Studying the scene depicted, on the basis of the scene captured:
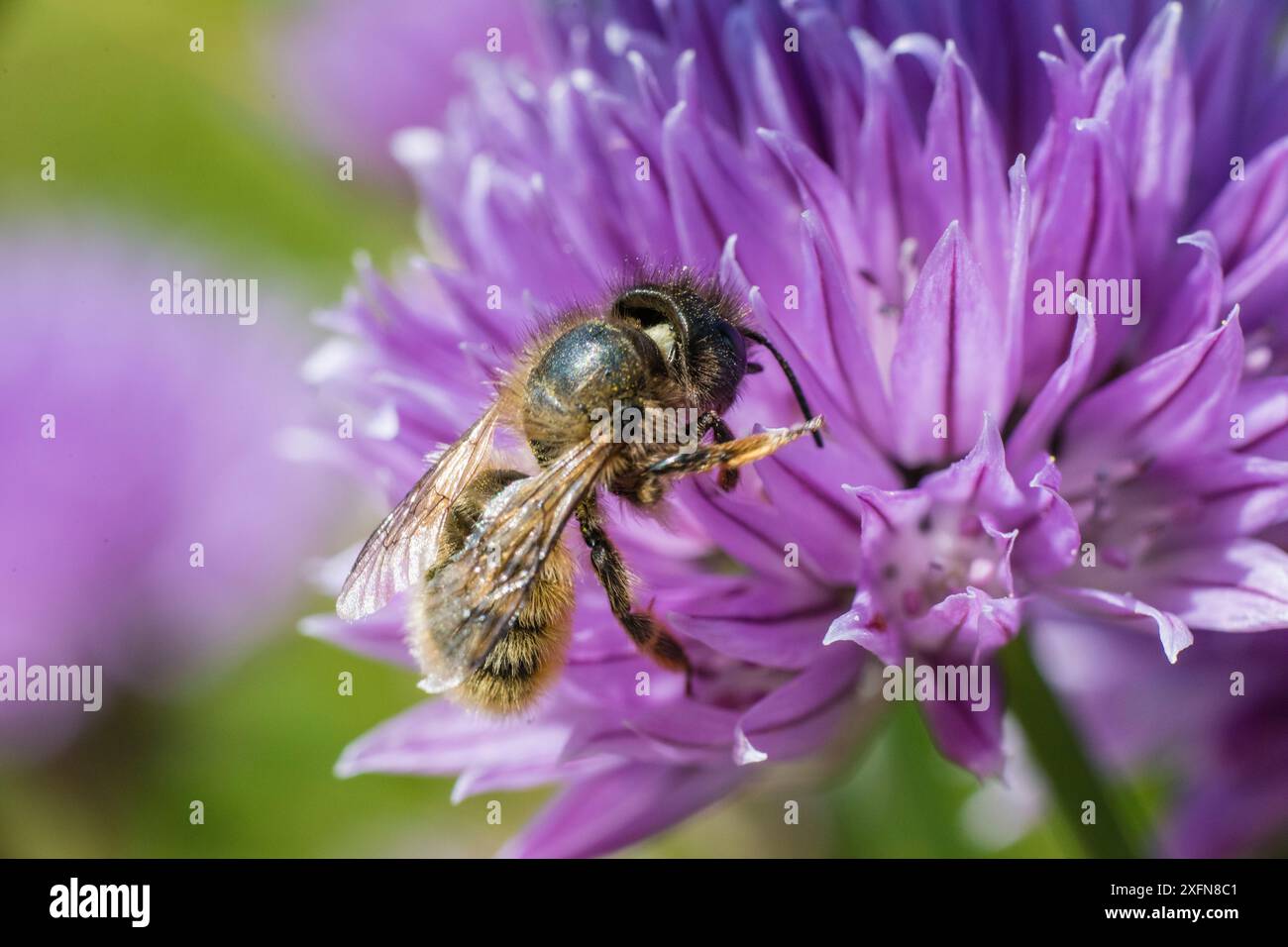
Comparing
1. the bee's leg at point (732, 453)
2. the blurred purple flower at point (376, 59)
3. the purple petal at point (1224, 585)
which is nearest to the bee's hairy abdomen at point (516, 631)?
the bee's leg at point (732, 453)

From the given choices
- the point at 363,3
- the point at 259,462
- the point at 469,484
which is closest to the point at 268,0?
the point at 363,3

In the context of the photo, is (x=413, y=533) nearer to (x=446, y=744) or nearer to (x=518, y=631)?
(x=518, y=631)

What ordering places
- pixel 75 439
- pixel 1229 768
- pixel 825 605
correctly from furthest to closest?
pixel 75 439
pixel 1229 768
pixel 825 605

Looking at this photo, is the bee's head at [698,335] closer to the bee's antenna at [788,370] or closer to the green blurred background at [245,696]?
the bee's antenna at [788,370]

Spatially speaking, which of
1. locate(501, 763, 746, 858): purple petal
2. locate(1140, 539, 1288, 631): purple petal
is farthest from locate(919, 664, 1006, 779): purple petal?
locate(501, 763, 746, 858): purple petal

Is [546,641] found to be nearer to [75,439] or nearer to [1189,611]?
[1189,611]

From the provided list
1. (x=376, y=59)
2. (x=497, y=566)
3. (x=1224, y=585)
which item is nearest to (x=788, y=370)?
(x=497, y=566)
